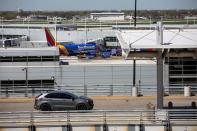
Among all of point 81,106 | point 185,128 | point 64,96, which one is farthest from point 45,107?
point 185,128

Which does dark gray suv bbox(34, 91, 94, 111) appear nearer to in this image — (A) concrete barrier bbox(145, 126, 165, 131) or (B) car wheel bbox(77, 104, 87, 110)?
(B) car wheel bbox(77, 104, 87, 110)

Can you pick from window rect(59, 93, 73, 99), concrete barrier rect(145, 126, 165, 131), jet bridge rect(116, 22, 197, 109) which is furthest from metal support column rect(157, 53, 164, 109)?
window rect(59, 93, 73, 99)

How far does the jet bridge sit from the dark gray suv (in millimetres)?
4013

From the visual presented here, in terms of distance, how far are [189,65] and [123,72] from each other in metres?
4.47

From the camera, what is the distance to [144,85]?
3534cm

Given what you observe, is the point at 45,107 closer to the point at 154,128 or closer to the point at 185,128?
the point at 154,128

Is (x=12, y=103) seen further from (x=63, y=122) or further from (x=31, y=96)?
(x=63, y=122)

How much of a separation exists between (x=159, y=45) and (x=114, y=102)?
8921 mm

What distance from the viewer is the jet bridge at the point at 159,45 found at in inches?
930

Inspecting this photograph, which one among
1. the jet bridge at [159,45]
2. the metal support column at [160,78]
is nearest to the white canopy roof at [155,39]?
the jet bridge at [159,45]

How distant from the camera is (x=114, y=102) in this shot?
104 feet

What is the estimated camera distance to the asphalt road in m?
30.0

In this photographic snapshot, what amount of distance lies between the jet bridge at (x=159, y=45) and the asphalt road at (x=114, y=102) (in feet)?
15.2

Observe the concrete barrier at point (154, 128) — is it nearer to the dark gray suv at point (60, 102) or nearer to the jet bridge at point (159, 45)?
the jet bridge at point (159, 45)
